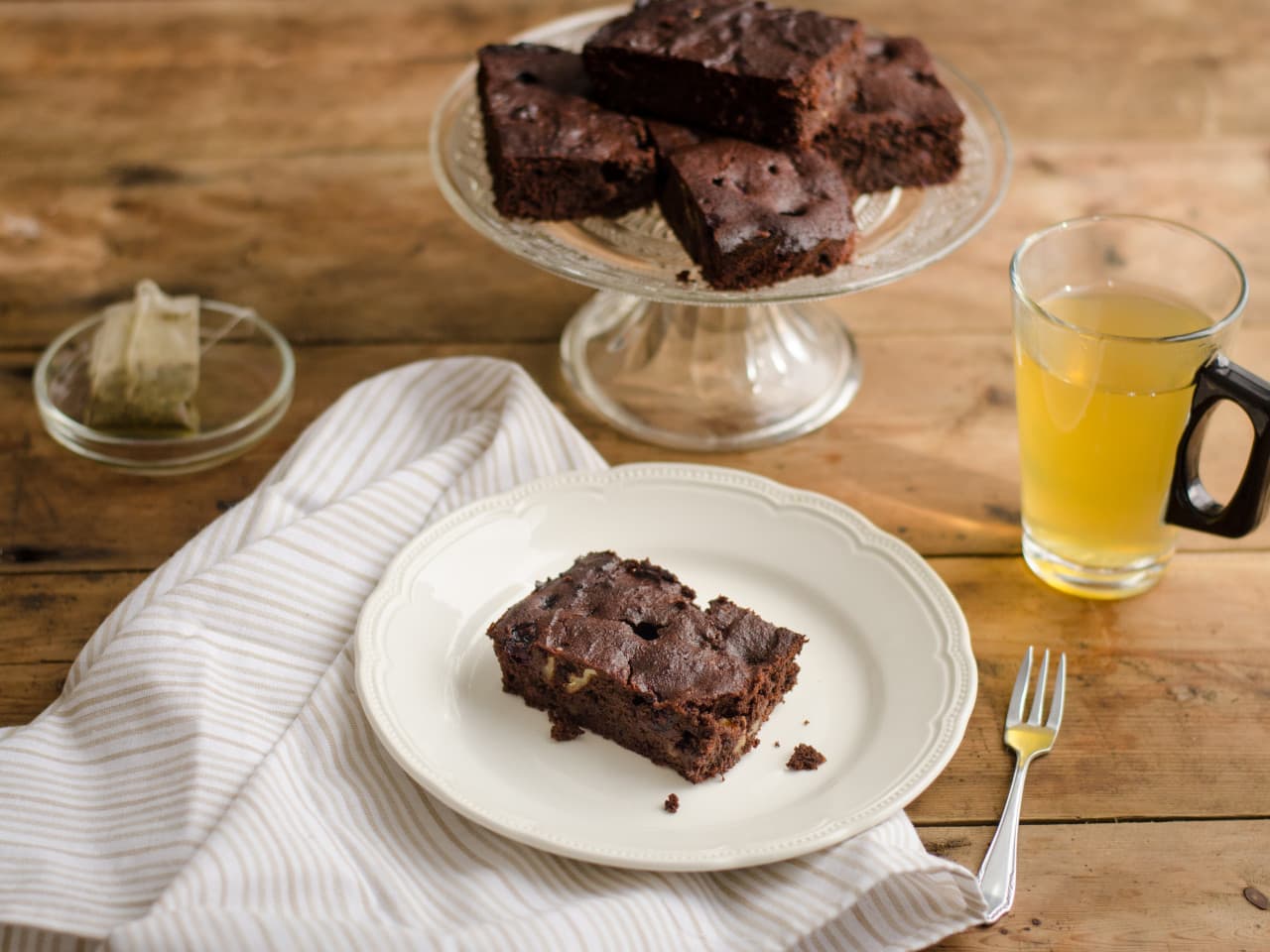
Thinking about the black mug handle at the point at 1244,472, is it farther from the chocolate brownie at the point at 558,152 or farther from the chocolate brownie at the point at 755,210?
the chocolate brownie at the point at 558,152

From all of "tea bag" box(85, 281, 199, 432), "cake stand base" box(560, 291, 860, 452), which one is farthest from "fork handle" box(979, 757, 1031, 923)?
"tea bag" box(85, 281, 199, 432)

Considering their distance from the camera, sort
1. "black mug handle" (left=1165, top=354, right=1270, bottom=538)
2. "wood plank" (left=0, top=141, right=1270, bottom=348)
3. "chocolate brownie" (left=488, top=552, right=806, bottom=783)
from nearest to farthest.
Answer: "chocolate brownie" (left=488, top=552, right=806, bottom=783) < "black mug handle" (left=1165, top=354, right=1270, bottom=538) < "wood plank" (left=0, top=141, right=1270, bottom=348)

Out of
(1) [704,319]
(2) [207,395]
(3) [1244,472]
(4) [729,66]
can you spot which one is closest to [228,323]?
(2) [207,395]

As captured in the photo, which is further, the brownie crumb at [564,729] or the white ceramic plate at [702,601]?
the brownie crumb at [564,729]

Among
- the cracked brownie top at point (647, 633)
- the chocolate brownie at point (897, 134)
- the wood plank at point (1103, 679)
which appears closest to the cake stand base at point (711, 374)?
the chocolate brownie at point (897, 134)

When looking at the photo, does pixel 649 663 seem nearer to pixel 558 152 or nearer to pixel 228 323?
pixel 558 152

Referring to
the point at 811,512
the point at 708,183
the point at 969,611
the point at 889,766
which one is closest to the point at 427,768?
the point at 889,766

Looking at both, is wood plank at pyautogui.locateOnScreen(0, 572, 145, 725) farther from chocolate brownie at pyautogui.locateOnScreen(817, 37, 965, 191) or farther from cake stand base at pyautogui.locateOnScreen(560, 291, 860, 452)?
chocolate brownie at pyautogui.locateOnScreen(817, 37, 965, 191)
